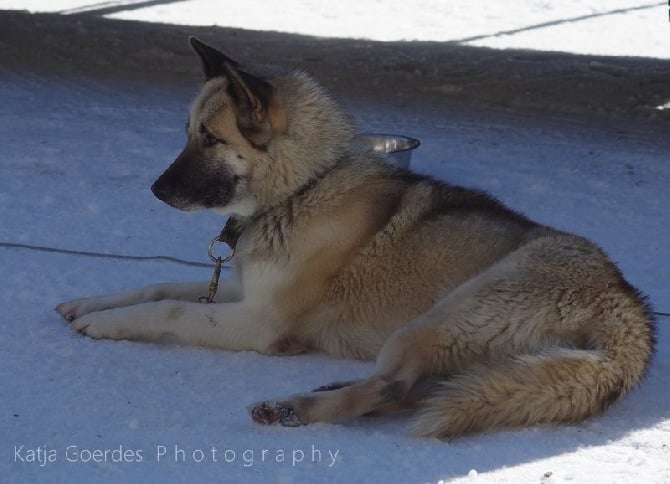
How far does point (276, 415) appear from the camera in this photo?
10.5ft

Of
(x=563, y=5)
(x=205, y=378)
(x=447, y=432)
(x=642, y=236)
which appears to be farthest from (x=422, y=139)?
(x=563, y=5)

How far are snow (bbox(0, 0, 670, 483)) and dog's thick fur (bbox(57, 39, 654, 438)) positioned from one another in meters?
0.13

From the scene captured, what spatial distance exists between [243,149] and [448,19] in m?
8.86

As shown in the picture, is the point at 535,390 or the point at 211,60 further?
the point at 211,60

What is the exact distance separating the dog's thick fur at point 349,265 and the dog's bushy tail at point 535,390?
0.11 m

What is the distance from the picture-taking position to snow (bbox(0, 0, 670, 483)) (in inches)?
118

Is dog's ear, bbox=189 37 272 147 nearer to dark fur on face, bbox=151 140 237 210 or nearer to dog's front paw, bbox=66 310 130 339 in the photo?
dark fur on face, bbox=151 140 237 210

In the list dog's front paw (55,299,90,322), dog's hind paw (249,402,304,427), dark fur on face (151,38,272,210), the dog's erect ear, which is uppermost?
A: the dog's erect ear

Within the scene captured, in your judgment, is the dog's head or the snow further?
the dog's head

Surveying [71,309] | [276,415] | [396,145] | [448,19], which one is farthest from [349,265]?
[448,19]

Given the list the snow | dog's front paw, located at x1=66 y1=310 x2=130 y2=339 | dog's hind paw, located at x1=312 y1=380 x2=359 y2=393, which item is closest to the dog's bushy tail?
the snow

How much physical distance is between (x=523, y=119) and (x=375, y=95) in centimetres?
122

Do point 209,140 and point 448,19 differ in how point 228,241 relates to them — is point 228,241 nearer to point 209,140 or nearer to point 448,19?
point 209,140

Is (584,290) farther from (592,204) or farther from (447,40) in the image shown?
(447,40)
